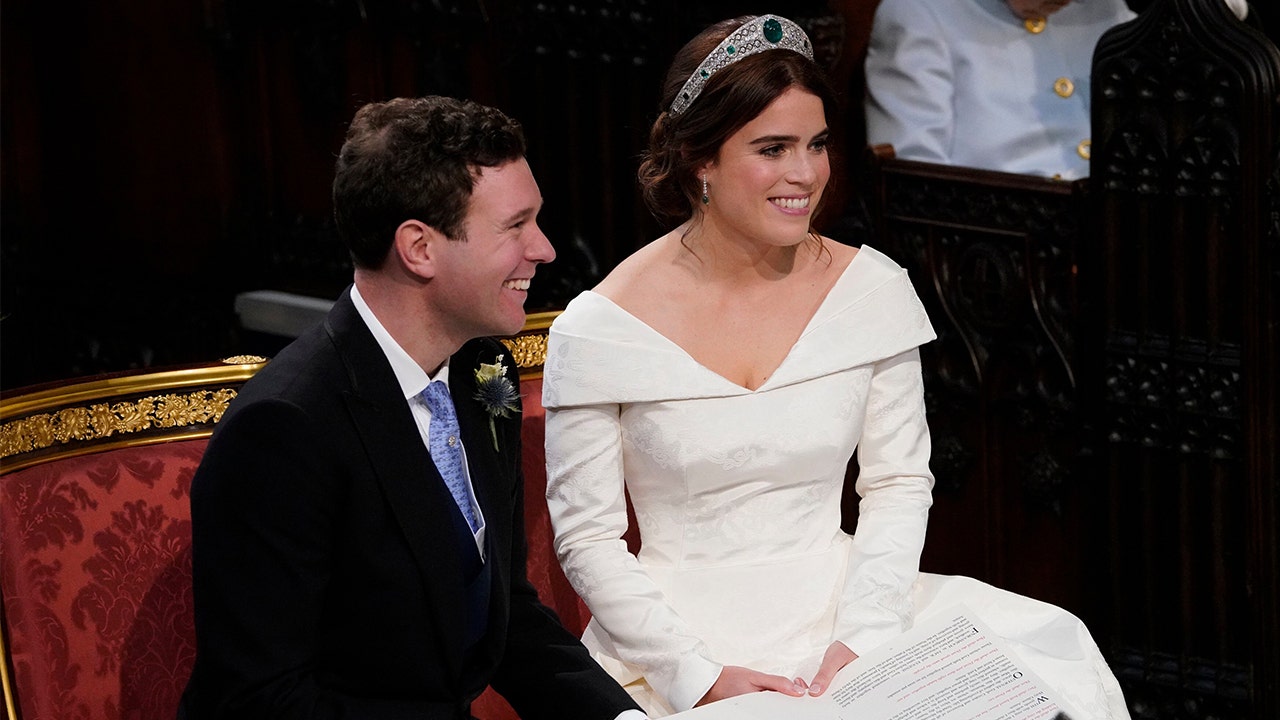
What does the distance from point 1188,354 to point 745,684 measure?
170cm

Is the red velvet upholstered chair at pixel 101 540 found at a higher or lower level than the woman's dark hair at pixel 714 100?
lower

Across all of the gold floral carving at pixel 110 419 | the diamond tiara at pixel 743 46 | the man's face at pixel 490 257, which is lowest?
the gold floral carving at pixel 110 419

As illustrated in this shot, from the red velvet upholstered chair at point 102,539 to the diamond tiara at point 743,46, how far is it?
0.93 metres

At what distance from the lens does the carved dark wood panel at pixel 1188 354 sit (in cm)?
356

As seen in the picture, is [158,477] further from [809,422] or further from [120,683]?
[809,422]

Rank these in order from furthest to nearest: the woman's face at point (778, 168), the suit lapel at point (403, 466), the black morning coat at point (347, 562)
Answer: the woman's face at point (778, 168), the suit lapel at point (403, 466), the black morning coat at point (347, 562)

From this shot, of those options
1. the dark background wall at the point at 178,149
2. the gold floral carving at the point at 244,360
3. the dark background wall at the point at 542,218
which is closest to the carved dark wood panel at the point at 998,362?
the dark background wall at the point at 542,218

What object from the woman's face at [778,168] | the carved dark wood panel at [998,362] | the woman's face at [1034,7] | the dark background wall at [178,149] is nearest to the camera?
the woman's face at [778,168]

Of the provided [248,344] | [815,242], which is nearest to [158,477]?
[815,242]

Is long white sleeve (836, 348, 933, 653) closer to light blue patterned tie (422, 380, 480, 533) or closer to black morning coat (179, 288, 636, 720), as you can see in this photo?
black morning coat (179, 288, 636, 720)

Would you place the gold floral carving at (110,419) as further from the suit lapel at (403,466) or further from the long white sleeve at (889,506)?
the long white sleeve at (889,506)

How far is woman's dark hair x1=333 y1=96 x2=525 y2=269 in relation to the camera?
2188mm

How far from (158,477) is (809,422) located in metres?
1.12

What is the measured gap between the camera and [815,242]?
302cm
